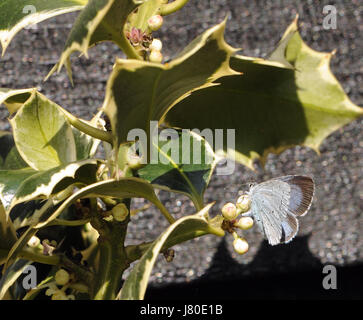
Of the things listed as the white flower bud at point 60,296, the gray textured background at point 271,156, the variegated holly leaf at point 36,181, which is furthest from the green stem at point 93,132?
the gray textured background at point 271,156

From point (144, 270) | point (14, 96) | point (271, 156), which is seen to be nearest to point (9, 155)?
point (14, 96)

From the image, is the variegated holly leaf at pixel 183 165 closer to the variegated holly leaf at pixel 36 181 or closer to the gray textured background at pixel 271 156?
the variegated holly leaf at pixel 36 181

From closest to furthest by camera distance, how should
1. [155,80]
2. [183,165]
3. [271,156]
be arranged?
[155,80], [183,165], [271,156]

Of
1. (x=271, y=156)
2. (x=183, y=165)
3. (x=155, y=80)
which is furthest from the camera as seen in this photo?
(x=271, y=156)

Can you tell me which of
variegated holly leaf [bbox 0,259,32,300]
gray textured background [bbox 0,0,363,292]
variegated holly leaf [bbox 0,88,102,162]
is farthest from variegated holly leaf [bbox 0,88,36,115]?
gray textured background [bbox 0,0,363,292]

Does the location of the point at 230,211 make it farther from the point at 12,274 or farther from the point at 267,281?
the point at 267,281

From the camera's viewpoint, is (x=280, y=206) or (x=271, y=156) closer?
(x=280, y=206)
